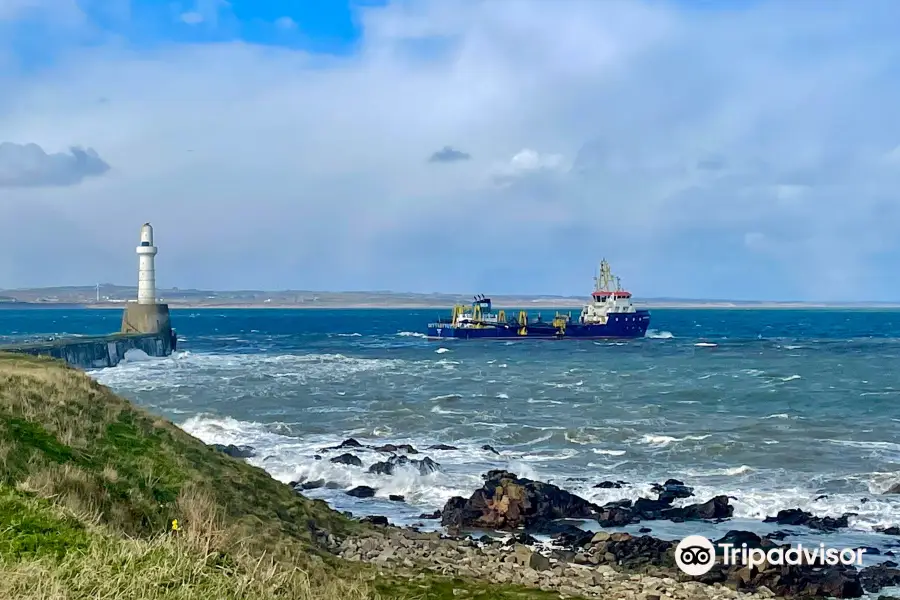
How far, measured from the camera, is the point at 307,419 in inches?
1172

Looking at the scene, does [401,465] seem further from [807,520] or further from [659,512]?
[807,520]

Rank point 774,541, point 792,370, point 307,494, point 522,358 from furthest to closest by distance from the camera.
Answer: point 522,358, point 792,370, point 307,494, point 774,541

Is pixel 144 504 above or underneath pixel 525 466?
above

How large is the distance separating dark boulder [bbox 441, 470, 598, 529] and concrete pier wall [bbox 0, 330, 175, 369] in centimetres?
3024

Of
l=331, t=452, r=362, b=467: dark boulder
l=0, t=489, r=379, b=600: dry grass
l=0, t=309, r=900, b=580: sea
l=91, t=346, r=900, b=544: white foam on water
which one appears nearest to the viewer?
l=0, t=489, r=379, b=600: dry grass

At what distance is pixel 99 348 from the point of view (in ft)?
163

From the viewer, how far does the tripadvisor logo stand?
12.9 m

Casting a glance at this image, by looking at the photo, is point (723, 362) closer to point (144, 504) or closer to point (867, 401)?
point (867, 401)

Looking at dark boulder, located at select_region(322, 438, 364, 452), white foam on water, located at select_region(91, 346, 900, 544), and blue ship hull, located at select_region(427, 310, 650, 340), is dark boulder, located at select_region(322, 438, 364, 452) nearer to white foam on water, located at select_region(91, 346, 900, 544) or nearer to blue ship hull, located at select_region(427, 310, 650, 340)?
white foam on water, located at select_region(91, 346, 900, 544)

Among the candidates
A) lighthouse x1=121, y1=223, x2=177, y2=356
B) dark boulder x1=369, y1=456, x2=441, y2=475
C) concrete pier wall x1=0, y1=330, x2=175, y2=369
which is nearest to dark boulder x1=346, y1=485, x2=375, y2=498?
dark boulder x1=369, y1=456, x2=441, y2=475

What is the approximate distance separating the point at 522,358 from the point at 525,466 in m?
42.0

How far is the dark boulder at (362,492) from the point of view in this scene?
61.3 ft

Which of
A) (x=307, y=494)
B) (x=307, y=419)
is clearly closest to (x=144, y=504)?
(x=307, y=494)

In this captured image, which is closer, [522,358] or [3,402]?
[3,402]
